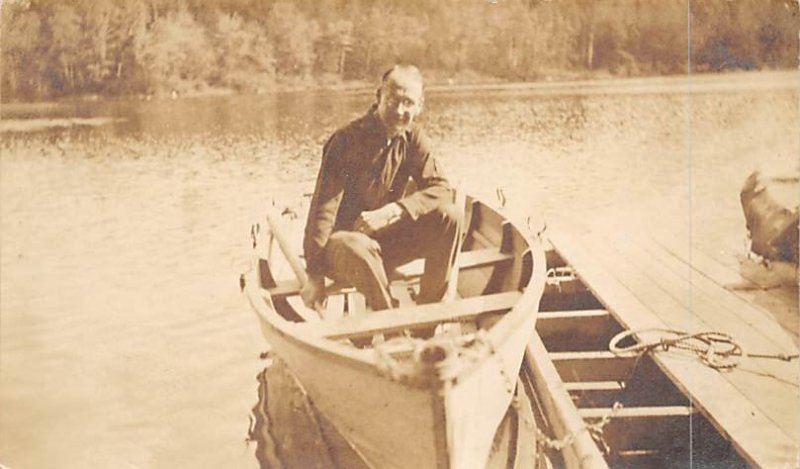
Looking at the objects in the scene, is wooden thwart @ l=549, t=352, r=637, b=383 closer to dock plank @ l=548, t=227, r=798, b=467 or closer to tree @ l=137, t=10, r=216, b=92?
dock plank @ l=548, t=227, r=798, b=467

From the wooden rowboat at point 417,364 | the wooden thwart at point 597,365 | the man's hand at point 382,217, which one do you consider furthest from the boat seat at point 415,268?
the wooden thwart at point 597,365

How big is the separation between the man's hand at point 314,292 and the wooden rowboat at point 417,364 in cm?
4

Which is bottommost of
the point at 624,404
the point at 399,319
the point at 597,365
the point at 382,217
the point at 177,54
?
the point at 624,404

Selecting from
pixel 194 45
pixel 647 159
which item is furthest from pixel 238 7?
pixel 647 159

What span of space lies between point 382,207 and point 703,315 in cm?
125

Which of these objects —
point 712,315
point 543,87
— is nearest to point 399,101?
point 543,87

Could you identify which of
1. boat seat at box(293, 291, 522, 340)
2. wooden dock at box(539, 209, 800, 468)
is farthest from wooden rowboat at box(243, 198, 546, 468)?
wooden dock at box(539, 209, 800, 468)

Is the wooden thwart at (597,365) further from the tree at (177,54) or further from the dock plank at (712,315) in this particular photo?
the tree at (177,54)

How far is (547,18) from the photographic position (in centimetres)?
243

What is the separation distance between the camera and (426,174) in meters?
1.92

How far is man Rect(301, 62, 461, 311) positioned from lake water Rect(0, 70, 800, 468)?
0.89 m

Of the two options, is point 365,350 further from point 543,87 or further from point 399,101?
point 543,87

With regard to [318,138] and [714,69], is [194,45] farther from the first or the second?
[714,69]

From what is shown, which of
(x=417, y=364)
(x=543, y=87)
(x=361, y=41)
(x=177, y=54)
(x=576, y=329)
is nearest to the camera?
(x=417, y=364)
